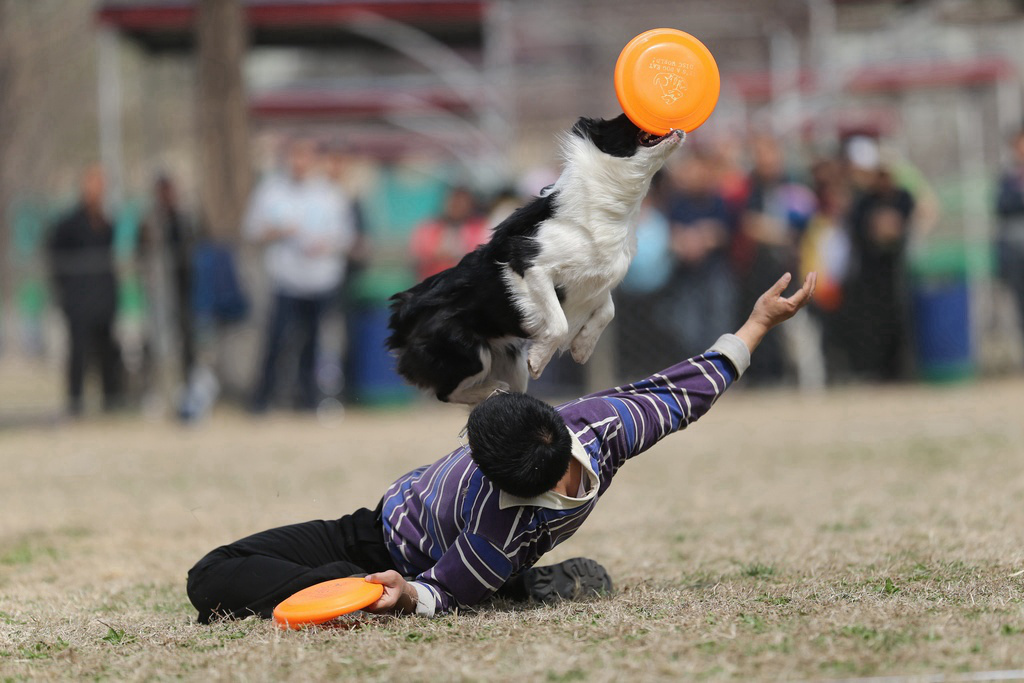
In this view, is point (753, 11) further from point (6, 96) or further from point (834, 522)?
point (6, 96)

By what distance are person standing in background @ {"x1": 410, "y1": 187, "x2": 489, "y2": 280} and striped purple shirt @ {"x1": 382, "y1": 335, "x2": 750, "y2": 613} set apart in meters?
6.21

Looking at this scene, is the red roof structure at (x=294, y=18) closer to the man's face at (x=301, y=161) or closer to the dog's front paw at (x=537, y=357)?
the man's face at (x=301, y=161)

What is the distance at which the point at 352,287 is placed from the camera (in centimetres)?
1067

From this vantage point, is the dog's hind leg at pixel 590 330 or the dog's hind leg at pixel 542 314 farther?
the dog's hind leg at pixel 590 330

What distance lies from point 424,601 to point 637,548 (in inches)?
69.9

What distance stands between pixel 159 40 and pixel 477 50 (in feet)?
14.5

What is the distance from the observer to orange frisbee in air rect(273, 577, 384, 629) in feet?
11.0

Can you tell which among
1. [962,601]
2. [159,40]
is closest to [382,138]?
[159,40]

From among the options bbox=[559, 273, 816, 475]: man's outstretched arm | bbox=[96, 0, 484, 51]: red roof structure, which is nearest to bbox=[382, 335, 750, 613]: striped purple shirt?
bbox=[559, 273, 816, 475]: man's outstretched arm

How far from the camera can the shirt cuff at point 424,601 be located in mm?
3508

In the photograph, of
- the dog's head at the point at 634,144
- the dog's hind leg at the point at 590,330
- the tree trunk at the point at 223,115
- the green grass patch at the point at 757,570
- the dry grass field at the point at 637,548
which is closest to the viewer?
the dry grass field at the point at 637,548

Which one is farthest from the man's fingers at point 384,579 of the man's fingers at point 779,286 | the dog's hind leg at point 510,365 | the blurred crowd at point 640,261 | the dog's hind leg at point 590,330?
the blurred crowd at point 640,261

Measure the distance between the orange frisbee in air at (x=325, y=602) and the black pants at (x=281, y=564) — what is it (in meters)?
0.19

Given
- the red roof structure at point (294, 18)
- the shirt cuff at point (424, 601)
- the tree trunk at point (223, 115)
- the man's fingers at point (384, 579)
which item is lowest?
the shirt cuff at point (424, 601)
